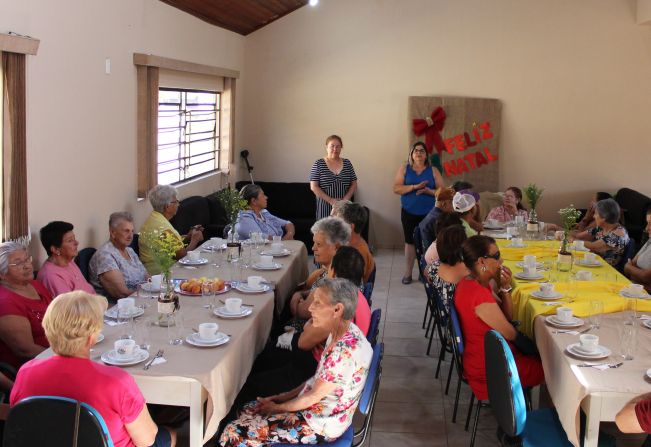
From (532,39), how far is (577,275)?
17.0 ft

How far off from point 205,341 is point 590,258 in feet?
11.0

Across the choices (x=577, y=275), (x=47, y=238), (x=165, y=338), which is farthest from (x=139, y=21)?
(x=577, y=275)

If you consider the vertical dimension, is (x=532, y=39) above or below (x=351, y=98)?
above

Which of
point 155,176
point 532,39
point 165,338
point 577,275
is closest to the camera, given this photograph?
point 165,338

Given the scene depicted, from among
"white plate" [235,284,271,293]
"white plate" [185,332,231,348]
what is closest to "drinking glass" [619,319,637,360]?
"white plate" [185,332,231,348]

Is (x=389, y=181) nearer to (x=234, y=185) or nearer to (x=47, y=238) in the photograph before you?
(x=234, y=185)

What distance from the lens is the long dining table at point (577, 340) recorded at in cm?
337

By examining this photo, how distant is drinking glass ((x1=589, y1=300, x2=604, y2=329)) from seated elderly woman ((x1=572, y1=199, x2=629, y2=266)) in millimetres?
2214

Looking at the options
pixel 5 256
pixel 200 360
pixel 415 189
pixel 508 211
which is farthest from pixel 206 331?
pixel 415 189

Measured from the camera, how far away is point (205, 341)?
3.76 meters

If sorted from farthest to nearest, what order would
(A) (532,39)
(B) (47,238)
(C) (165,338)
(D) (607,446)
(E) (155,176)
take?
(A) (532,39) → (E) (155,176) → (B) (47,238) → (C) (165,338) → (D) (607,446)

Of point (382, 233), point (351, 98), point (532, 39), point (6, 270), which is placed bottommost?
point (382, 233)

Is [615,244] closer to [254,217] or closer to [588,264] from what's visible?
[588,264]

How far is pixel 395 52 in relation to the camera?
9.89 m
